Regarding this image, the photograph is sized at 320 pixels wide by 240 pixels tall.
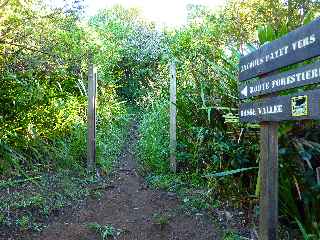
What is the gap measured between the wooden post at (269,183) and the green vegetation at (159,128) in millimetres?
614

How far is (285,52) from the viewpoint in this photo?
3000 millimetres

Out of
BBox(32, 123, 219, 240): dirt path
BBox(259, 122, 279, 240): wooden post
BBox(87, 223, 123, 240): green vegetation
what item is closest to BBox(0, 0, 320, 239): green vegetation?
BBox(87, 223, 123, 240): green vegetation

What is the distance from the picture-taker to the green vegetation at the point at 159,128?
4355 mm

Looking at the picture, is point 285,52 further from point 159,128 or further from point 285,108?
point 159,128

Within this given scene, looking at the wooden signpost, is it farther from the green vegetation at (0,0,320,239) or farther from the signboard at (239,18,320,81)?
the green vegetation at (0,0,320,239)

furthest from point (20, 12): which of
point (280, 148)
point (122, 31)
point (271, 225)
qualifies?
point (122, 31)

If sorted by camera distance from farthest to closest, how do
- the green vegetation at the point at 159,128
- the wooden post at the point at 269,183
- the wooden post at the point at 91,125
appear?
the wooden post at the point at 91,125
the green vegetation at the point at 159,128
the wooden post at the point at 269,183

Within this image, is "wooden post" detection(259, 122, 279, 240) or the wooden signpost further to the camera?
"wooden post" detection(259, 122, 279, 240)

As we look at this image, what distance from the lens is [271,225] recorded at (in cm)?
338

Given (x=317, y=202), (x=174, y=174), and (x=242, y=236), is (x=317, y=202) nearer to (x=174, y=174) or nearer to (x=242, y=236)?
(x=242, y=236)

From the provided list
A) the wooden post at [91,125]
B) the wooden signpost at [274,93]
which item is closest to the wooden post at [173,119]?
the wooden post at [91,125]

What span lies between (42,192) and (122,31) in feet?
42.5

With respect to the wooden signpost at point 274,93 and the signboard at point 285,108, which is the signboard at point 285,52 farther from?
the signboard at point 285,108

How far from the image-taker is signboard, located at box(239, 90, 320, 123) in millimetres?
2645
